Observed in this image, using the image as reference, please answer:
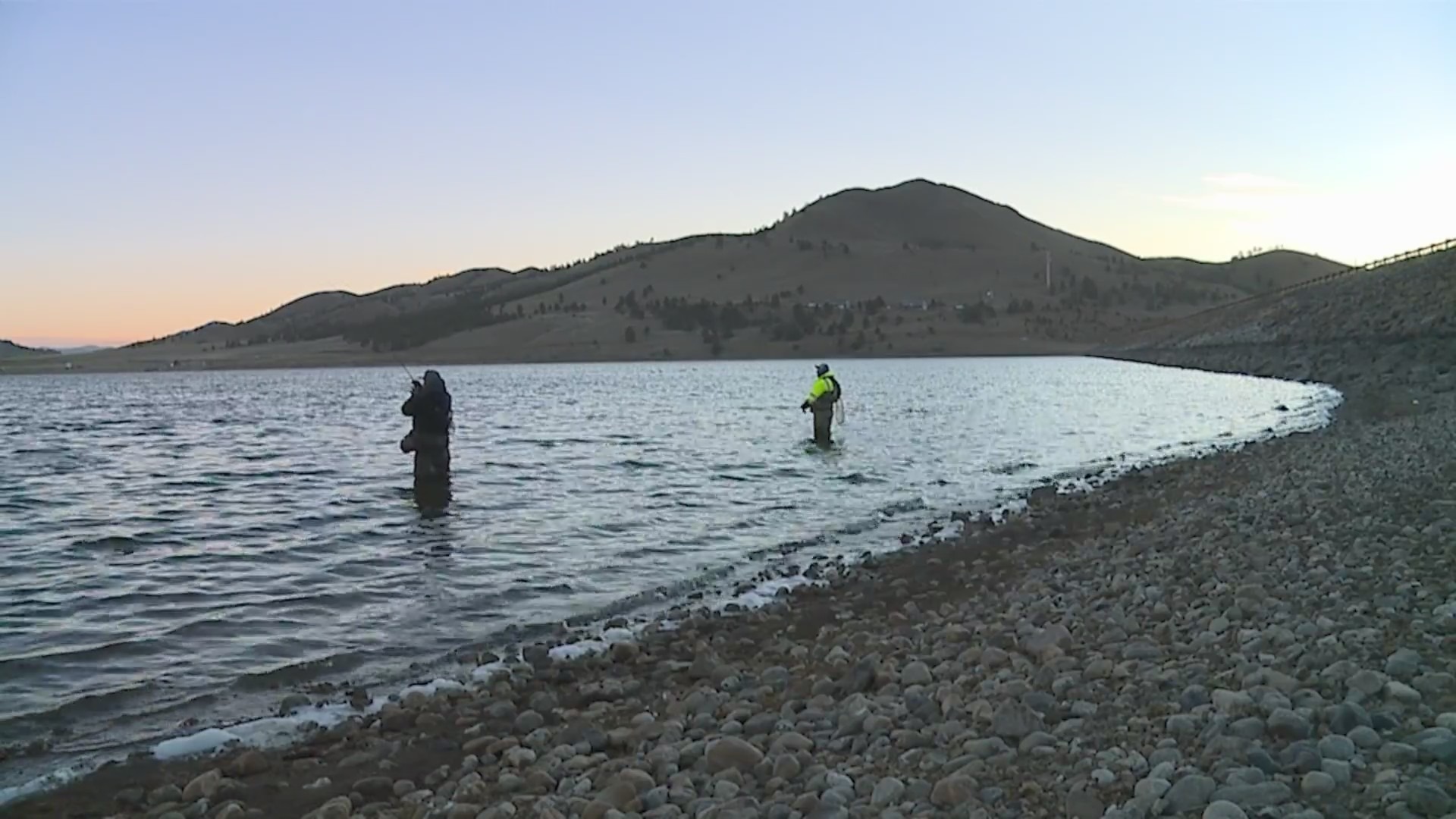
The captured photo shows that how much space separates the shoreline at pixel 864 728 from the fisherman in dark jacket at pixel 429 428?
38.4 ft

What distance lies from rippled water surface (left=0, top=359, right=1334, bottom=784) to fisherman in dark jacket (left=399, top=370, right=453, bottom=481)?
100 centimetres

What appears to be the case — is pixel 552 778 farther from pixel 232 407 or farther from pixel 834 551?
pixel 232 407

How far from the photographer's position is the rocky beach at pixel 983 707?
17.4 feet

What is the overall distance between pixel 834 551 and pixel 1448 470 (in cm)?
845

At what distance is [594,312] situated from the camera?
17838 cm

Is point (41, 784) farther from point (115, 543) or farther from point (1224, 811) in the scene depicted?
point (115, 543)

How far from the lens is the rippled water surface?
10.8 meters

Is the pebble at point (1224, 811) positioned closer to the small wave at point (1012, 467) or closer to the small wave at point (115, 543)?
the small wave at point (115, 543)

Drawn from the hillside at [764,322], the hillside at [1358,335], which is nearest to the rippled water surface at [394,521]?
the hillside at [1358,335]

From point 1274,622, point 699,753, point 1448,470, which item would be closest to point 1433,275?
point 1448,470

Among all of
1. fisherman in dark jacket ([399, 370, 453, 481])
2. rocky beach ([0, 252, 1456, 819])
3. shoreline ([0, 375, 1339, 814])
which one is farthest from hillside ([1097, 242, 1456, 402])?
fisherman in dark jacket ([399, 370, 453, 481])

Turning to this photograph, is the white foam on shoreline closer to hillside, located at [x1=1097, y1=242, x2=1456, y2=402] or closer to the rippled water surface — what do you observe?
the rippled water surface

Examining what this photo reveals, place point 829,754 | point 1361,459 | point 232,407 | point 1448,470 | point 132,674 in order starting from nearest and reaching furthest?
point 829,754 < point 132,674 < point 1448,470 < point 1361,459 < point 232,407

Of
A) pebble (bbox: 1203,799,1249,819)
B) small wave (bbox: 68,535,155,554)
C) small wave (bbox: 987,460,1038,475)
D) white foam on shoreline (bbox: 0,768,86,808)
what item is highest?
pebble (bbox: 1203,799,1249,819)
